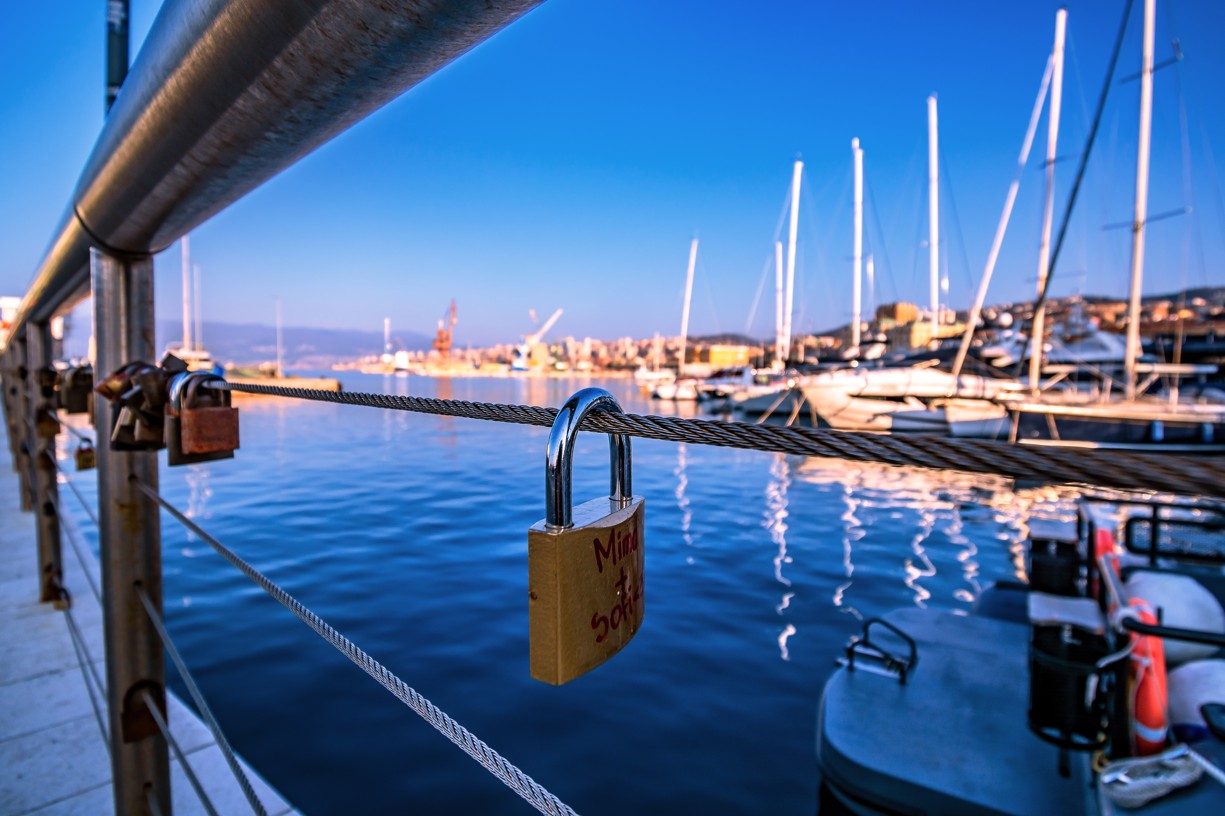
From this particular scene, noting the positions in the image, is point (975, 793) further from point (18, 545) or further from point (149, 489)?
point (18, 545)

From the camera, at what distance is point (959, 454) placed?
1.92 ft

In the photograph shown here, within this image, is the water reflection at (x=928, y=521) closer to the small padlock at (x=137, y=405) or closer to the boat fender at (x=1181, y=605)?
the boat fender at (x=1181, y=605)

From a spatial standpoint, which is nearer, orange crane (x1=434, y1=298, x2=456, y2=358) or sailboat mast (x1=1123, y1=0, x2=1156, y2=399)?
sailboat mast (x1=1123, y1=0, x2=1156, y2=399)

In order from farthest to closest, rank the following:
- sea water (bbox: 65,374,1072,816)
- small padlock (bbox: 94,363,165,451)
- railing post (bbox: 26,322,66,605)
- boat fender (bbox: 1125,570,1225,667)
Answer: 1. sea water (bbox: 65,374,1072,816)
2. railing post (bbox: 26,322,66,605)
3. boat fender (bbox: 1125,570,1225,667)
4. small padlock (bbox: 94,363,165,451)

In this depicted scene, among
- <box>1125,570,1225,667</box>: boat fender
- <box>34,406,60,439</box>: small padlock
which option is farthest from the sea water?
<box>34,406,60,439</box>: small padlock

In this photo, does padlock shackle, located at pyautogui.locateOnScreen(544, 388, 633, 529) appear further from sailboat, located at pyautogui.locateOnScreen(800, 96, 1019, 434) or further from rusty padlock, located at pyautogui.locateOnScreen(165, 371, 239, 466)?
sailboat, located at pyautogui.locateOnScreen(800, 96, 1019, 434)

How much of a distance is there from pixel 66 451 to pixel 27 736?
63.5 feet

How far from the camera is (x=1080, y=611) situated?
3305 millimetres

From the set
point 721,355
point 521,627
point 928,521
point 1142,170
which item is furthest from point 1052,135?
point 721,355

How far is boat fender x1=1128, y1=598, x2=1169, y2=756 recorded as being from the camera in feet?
10.6

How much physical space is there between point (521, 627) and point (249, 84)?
6665 millimetres

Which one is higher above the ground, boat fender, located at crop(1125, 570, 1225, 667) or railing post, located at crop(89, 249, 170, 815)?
Result: railing post, located at crop(89, 249, 170, 815)

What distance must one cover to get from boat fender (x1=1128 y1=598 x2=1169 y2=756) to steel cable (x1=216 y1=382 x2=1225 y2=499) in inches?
140

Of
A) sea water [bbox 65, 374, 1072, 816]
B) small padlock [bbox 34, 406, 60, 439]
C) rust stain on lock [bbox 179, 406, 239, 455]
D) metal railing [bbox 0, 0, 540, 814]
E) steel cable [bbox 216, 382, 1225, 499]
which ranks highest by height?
metal railing [bbox 0, 0, 540, 814]
